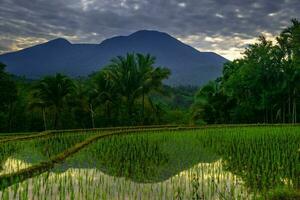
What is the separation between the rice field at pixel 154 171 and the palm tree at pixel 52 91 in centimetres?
1395

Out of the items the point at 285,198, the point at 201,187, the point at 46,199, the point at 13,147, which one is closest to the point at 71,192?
the point at 46,199

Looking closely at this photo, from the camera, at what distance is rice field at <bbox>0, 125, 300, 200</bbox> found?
20.2 feet

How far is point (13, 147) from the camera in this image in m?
13.3

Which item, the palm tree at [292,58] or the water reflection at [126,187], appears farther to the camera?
the palm tree at [292,58]

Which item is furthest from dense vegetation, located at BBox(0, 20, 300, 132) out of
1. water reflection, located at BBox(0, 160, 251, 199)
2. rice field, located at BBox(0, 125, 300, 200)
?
water reflection, located at BBox(0, 160, 251, 199)

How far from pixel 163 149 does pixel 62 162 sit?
3.31m

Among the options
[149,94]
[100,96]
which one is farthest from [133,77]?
[100,96]

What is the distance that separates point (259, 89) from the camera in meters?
28.2

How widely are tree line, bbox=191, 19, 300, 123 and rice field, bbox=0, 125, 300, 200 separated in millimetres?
14582

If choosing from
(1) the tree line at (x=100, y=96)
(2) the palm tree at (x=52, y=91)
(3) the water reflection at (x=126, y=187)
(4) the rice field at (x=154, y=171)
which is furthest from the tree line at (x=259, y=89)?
(3) the water reflection at (x=126, y=187)

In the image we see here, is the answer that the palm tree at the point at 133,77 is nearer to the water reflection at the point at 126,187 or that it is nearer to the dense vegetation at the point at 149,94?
the dense vegetation at the point at 149,94

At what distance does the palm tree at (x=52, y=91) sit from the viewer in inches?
1061

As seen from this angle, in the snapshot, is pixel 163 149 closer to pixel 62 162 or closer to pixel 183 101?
pixel 62 162

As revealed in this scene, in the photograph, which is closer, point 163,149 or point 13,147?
point 163,149
